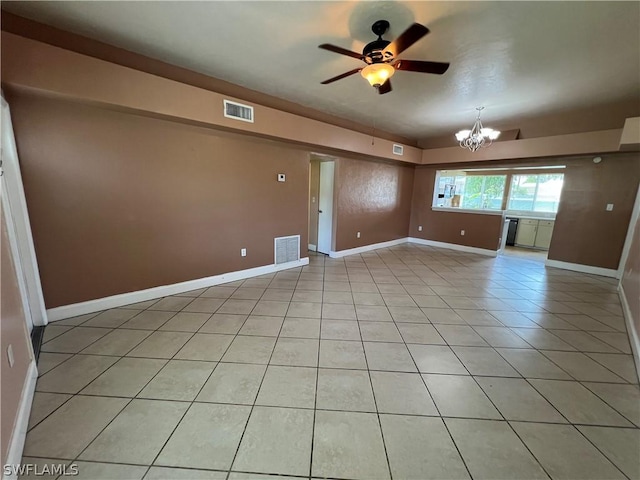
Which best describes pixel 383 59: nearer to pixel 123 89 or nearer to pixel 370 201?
pixel 123 89

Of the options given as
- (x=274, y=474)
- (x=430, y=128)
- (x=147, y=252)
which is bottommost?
(x=274, y=474)

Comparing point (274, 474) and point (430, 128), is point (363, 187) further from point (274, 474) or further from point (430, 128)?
point (274, 474)

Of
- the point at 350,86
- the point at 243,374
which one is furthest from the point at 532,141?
Result: the point at 243,374

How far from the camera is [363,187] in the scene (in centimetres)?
558

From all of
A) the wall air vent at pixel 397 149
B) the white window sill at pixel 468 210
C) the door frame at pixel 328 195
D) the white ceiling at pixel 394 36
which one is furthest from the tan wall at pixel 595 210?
the door frame at pixel 328 195

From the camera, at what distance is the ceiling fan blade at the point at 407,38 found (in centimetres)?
161

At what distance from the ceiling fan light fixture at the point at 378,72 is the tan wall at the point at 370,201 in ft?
9.48

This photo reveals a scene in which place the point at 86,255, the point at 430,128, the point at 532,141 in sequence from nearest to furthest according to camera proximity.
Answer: the point at 86,255 < the point at 532,141 < the point at 430,128

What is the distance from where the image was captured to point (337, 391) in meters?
1.72

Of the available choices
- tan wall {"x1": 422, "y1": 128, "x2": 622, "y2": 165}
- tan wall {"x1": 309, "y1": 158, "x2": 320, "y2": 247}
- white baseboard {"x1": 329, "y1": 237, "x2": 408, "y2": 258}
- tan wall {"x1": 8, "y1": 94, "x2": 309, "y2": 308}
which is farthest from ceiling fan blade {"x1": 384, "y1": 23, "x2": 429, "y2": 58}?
tan wall {"x1": 422, "y1": 128, "x2": 622, "y2": 165}

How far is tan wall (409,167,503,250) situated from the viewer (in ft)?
19.0

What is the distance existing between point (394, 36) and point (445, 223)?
5.18 m

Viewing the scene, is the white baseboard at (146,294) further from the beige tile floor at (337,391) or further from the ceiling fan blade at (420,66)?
the ceiling fan blade at (420,66)

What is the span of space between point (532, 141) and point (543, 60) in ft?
8.97
